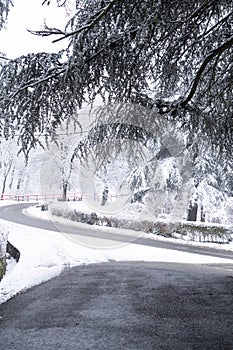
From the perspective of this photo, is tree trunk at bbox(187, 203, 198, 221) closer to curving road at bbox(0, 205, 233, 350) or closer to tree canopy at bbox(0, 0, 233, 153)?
curving road at bbox(0, 205, 233, 350)

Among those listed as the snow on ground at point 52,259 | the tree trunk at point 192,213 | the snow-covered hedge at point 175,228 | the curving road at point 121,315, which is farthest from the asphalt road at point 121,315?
the tree trunk at point 192,213

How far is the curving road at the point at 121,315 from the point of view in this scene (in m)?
3.85

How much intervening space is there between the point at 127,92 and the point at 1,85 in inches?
61.6

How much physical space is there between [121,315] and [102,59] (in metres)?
3.11

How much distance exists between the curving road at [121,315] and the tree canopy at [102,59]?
2133mm

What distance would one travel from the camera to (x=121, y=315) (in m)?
4.78

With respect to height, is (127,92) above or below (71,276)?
above

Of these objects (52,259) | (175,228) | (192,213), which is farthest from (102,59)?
(192,213)

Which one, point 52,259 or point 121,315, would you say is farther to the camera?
point 52,259

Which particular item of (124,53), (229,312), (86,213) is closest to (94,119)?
(124,53)

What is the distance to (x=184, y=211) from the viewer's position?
23062mm

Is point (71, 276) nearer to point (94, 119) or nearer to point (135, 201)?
point (94, 119)

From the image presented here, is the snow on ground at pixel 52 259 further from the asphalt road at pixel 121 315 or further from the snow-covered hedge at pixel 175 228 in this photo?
the snow-covered hedge at pixel 175 228

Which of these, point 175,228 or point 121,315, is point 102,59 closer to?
point 121,315
